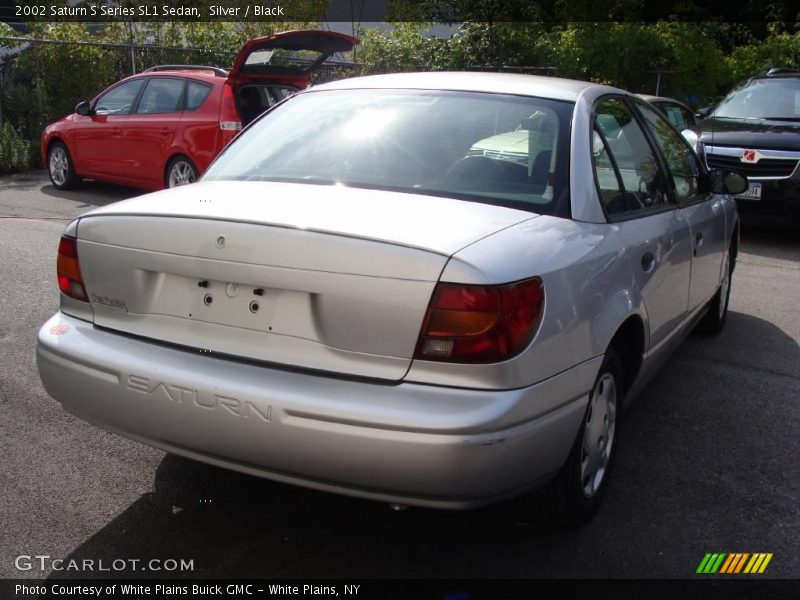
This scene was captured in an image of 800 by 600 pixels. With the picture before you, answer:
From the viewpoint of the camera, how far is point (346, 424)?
2.73 m

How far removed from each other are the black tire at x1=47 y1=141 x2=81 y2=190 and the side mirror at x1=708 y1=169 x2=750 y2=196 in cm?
908

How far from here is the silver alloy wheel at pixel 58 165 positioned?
39.8ft

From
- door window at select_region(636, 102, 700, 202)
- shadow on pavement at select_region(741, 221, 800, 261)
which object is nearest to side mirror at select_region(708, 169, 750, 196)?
door window at select_region(636, 102, 700, 202)

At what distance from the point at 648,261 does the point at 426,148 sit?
3.31ft

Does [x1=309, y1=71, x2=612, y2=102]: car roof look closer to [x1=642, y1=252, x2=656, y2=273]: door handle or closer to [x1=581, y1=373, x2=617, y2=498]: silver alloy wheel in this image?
[x1=642, y1=252, x2=656, y2=273]: door handle

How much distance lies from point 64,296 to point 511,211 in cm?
162

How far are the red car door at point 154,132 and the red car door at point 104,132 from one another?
156 mm

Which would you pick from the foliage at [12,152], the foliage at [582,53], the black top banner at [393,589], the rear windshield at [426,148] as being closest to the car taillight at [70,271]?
the rear windshield at [426,148]

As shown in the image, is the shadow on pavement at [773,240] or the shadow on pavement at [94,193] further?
the shadow on pavement at [94,193]

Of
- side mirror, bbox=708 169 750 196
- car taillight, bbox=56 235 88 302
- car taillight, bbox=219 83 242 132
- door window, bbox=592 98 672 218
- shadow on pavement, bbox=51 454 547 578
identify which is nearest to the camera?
shadow on pavement, bbox=51 454 547 578

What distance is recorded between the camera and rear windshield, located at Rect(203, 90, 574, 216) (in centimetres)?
341

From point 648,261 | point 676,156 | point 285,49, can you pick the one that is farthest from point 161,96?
point 648,261

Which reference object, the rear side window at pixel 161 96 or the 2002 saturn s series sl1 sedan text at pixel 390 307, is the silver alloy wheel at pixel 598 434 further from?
the rear side window at pixel 161 96

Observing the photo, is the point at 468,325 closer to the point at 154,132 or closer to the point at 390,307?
the point at 390,307
